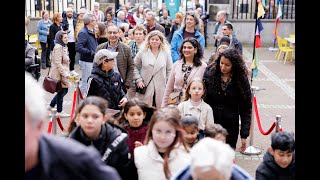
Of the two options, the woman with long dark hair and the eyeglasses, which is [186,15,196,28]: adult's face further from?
the eyeglasses

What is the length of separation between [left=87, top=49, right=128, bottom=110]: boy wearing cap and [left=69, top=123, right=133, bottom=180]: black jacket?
275 centimetres

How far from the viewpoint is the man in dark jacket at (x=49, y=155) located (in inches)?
80.9

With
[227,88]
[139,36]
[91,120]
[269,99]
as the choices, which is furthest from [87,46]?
[91,120]

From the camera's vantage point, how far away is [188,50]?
24.8 feet

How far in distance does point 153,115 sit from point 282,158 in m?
1.00

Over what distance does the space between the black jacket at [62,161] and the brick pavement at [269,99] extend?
5535mm

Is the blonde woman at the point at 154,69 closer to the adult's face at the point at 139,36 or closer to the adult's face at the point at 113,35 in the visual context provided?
the adult's face at the point at 113,35

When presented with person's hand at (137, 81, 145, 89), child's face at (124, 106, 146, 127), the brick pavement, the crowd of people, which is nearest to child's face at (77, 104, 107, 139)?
the crowd of people

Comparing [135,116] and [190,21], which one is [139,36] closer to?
[190,21]

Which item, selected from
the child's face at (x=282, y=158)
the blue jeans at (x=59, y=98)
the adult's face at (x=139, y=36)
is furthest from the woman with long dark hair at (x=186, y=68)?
the child's face at (x=282, y=158)

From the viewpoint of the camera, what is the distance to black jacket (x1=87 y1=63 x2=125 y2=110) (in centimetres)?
696
